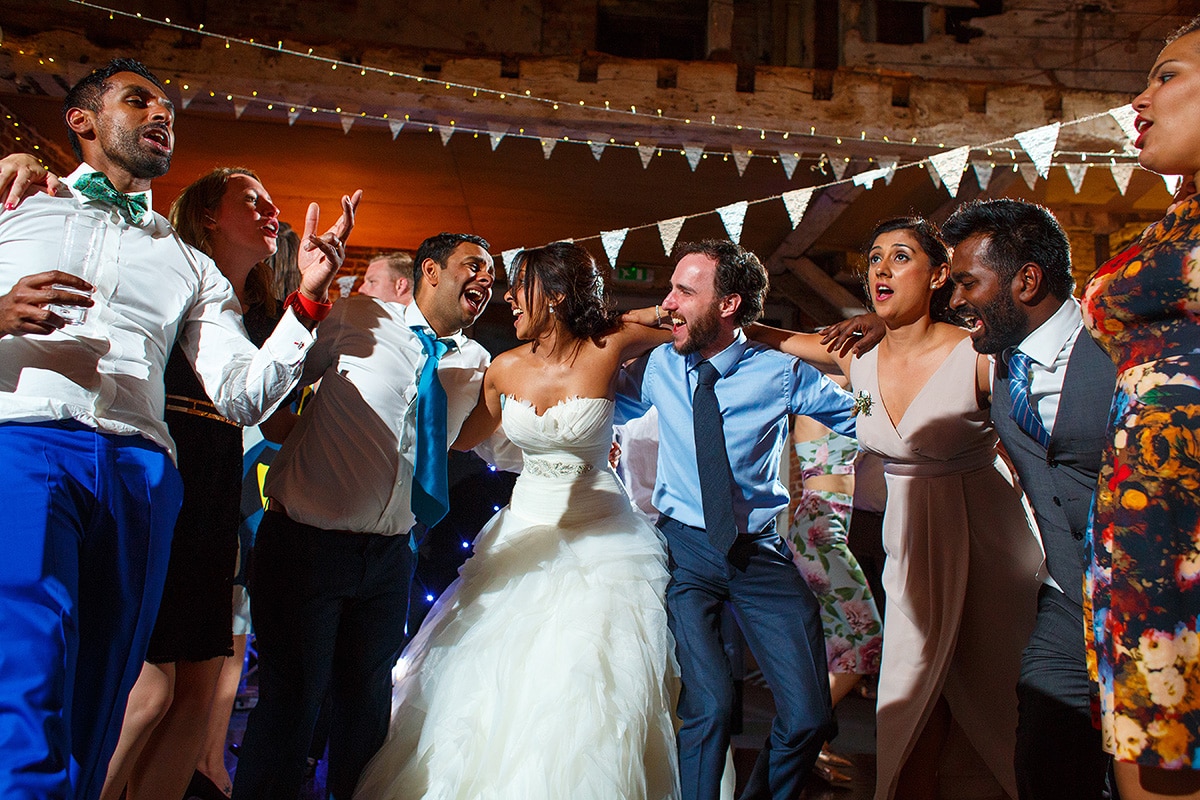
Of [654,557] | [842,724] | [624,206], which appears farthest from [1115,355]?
[624,206]

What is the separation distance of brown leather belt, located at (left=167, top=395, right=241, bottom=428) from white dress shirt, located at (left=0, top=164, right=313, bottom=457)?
47 cm

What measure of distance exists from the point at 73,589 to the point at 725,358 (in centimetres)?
201

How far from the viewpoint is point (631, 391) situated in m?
3.11

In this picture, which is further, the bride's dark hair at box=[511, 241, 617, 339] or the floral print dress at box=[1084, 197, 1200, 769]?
the bride's dark hair at box=[511, 241, 617, 339]

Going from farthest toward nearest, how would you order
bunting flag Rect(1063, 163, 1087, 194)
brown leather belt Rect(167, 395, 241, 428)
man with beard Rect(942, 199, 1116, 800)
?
1. bunting flag Rect(1063, 163, 1087, 194)
2. brown leather belt Rect(167, 395, 241, 428)
3. man with beard Rect(942, 199, 1116, 800)

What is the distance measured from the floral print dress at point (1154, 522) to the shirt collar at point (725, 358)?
140 centimetres

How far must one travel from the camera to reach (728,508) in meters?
2.68

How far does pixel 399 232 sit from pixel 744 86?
149 inches

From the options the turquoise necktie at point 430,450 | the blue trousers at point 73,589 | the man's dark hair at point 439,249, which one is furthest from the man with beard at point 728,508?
the blue trousers at point 73,589

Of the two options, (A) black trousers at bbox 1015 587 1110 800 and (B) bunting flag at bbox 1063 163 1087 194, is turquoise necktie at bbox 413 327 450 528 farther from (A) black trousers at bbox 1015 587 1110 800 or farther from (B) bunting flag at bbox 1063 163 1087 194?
(B) bunting flag at bbox 1063 163 1087 194

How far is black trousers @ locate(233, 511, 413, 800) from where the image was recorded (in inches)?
97.3

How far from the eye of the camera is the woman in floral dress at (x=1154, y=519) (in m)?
1.43

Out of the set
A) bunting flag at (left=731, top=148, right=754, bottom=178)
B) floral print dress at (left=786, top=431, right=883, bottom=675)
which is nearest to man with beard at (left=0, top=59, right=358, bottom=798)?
floral print dress at (left=786, top=431, right=883, bottom=675)

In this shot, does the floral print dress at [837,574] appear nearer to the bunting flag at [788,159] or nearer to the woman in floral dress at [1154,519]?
the woman in floral dress at [1154,519]
